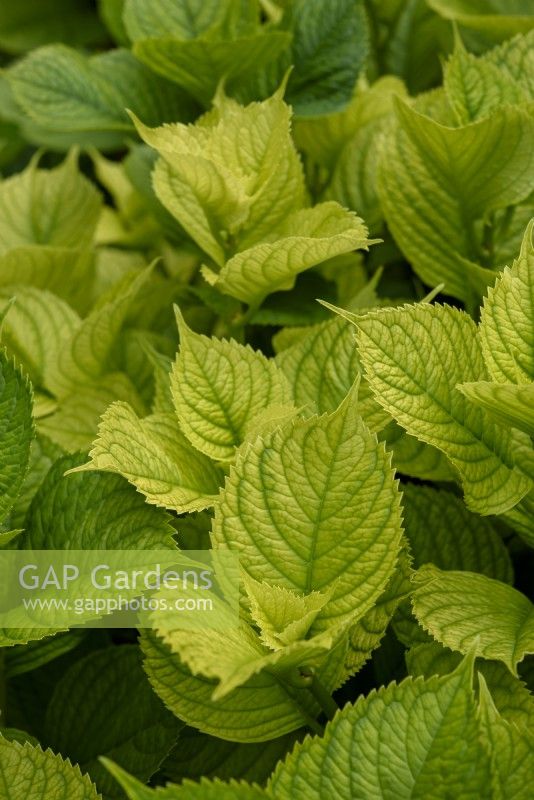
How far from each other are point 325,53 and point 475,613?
0.54 metres

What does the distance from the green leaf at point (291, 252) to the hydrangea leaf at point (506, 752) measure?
301 millimetres

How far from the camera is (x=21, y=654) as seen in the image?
0.68 metres

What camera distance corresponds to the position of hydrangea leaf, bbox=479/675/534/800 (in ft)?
1.58

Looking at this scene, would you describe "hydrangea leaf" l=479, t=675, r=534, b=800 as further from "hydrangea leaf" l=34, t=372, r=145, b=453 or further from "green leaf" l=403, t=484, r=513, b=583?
"hydrangea leaf" l=34, t=372, r=145, b=453

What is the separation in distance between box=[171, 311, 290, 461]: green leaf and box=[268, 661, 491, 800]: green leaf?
0.20 metres

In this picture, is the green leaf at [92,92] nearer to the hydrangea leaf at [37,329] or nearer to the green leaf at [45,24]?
the hydrangea leaf at [37,329]

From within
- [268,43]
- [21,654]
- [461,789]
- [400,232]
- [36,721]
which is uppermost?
[268,43]

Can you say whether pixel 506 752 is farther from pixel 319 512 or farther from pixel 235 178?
pixel 235 178

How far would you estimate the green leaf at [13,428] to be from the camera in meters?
0.62

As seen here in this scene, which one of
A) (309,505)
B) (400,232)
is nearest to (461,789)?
(309,505)

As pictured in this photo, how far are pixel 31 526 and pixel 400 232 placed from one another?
377 mm

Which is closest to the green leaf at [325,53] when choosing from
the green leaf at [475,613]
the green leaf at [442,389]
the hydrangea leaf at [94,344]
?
the hydrangea leaf at [94,344]

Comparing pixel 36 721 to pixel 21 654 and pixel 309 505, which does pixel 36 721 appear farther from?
pixel 309 505

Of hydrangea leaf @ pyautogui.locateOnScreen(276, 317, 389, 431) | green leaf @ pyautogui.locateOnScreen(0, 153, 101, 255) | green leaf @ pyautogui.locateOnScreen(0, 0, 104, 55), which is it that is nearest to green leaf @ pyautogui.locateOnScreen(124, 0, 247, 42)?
green leaf @ pyautogui.locateOnScreen(0, 153, 101, 255)
